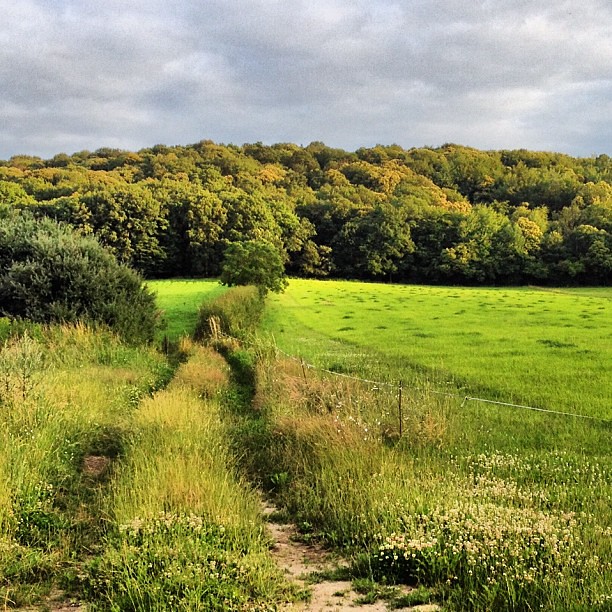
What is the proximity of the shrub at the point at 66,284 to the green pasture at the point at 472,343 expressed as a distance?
633 centimetres

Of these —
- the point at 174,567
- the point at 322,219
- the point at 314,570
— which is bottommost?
the point at 314,570

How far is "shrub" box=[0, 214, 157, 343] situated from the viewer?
2092cm

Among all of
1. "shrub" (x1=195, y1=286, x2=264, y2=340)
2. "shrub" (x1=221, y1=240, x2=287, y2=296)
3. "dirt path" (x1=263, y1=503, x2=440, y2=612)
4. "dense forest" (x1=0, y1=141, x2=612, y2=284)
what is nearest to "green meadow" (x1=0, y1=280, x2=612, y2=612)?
"dirt path" (x1=263, y1=503, x2=440, y2=612)

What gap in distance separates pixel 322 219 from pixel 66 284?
65076 mm

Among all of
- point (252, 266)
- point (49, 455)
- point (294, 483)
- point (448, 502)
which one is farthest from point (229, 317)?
point (448, 502)

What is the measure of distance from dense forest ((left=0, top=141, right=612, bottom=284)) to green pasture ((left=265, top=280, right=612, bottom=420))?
2665 centimetres

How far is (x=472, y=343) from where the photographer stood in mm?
22203

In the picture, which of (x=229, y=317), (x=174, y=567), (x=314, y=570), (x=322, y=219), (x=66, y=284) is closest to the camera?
(x=174, y=567)

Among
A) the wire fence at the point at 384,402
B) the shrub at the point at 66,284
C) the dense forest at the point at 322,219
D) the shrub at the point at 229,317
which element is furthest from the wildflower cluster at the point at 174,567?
the dense forest at the point at 322,219

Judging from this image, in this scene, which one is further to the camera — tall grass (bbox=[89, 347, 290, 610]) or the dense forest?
the dense forest

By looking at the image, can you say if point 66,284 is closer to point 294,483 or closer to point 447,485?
point 294,483

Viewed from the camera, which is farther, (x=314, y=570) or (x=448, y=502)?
(x=448, y=502)

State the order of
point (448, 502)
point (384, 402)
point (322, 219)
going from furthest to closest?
point (322, 219), point (384, 402), point (448, 502)

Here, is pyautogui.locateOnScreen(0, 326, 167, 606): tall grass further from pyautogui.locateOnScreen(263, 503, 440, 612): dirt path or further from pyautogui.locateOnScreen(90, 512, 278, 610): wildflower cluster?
pyautogui.locateOnScreen(263, 503, 440, 612): dirt path
